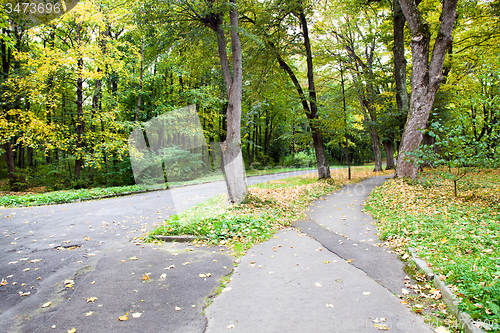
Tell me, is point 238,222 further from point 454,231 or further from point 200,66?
point 200,66

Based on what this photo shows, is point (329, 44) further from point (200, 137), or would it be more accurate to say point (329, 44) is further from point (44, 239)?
point (44, 239)

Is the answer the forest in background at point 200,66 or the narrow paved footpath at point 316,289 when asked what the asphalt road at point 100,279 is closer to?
the narrow paved footpath at point 316,289

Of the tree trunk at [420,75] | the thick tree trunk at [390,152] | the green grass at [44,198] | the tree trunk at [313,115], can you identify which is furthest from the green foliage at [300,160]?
the green grass at [44,198]

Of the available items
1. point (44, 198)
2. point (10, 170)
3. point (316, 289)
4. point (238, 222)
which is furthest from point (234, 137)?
point (10, 170)

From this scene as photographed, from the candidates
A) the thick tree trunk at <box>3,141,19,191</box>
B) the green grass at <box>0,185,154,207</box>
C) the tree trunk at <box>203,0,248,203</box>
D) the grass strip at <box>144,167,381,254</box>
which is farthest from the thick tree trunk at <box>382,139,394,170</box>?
the thick tree trunk at <box>3,141,19,191</box>

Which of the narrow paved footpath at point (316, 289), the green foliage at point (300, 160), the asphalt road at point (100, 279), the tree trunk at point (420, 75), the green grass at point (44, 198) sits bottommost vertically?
the narrow paved footpath at point (316, 289)

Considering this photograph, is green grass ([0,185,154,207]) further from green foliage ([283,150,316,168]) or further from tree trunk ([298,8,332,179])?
green foliage ([283,150,316,168])

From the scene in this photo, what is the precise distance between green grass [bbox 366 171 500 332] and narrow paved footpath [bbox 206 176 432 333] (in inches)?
23.3

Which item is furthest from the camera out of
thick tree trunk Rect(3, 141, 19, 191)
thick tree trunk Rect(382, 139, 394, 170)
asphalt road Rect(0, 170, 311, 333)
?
thick tree trunk Rect(382, 139, 394, 170)

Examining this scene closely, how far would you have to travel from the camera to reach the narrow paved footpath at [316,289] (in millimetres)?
3100

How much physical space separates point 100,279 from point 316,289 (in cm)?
348

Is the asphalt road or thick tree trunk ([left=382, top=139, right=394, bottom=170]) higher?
thick tree trunk ([left=382, top=139, right=394, bottom=170])

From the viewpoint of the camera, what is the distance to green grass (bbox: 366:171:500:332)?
123 inches

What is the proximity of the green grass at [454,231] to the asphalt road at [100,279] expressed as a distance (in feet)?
10.8
